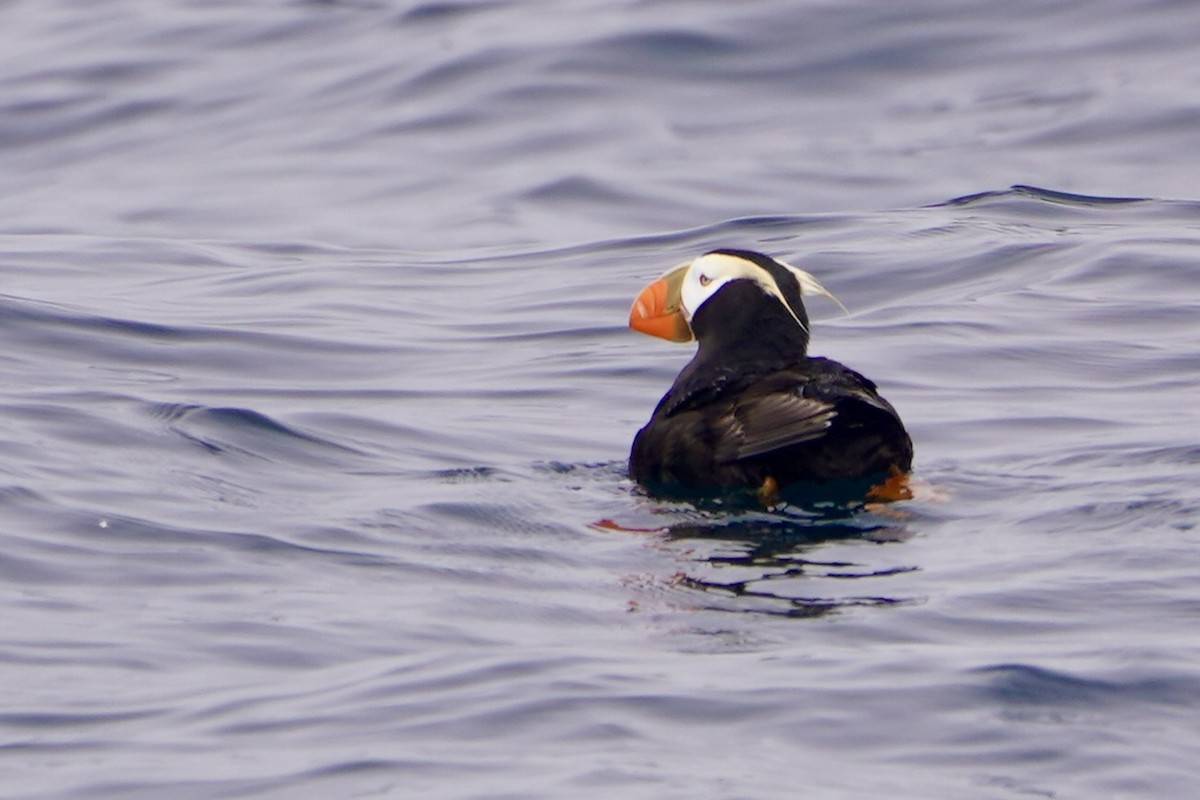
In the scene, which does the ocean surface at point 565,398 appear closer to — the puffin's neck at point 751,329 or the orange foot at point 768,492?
the orange foot at point 768,492

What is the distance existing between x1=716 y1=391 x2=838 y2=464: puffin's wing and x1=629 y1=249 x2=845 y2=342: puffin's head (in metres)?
0.66

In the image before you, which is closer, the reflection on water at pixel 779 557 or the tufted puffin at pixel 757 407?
the reflection on water at pixel 779 557

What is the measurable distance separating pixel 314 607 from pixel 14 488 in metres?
1.53

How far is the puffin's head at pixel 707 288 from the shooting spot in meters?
6.45

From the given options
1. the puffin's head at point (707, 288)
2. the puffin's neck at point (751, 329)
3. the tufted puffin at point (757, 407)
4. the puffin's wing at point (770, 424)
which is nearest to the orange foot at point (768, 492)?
the tufted puffin at point (757, 407)

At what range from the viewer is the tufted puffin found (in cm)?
569

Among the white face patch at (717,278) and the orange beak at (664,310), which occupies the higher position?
the white face patch at (717,278)

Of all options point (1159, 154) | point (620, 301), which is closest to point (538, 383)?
point (620, 301)

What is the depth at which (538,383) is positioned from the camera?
809cm

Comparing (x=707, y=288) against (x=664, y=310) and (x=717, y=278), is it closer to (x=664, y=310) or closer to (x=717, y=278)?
(x=717, y=278)

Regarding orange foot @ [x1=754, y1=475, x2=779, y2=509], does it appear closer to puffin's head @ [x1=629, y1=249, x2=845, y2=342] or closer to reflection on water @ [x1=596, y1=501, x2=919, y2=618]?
reflection on water @ [x1=596, y1=501, x2=919, y2=618]

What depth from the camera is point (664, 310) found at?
6.80m

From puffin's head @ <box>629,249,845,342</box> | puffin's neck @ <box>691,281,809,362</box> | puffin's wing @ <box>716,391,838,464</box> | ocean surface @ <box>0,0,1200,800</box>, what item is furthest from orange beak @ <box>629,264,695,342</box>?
puffin's wing @ <box>716,391,838,464</box>

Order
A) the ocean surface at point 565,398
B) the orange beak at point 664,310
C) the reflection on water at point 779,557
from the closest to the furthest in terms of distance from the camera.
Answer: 1. the ocean surface at point 565,398
2. the reflection on water at point 779,557
3. the orange beak at point 664,310
